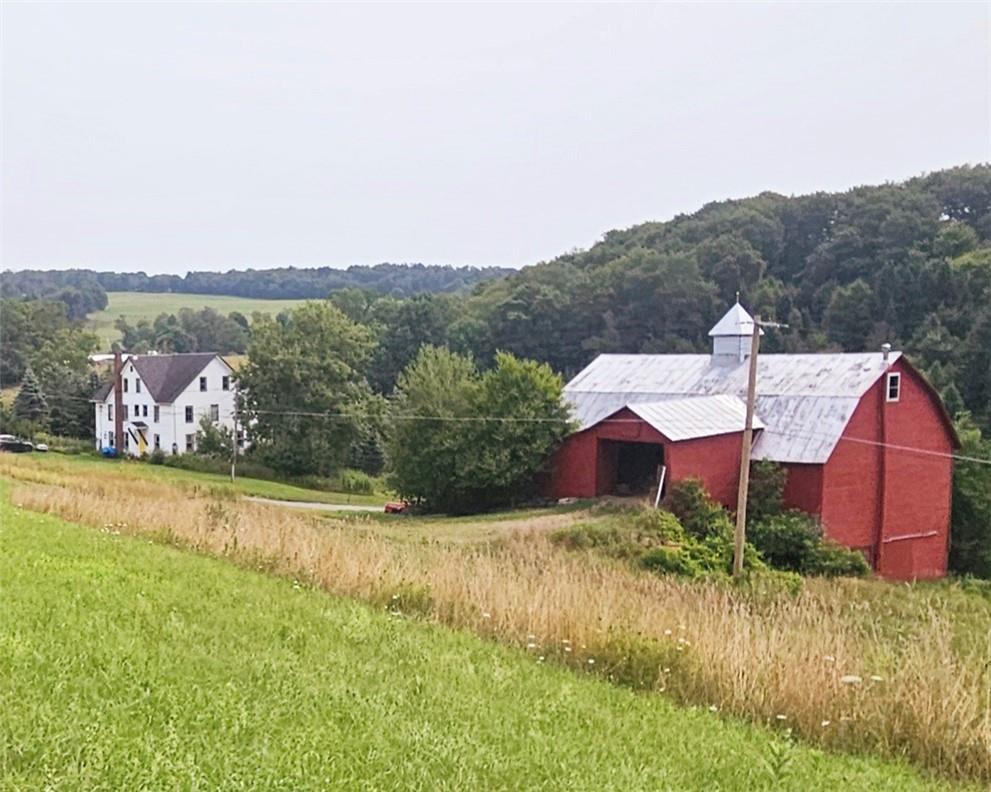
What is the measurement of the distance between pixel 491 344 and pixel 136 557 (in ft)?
189

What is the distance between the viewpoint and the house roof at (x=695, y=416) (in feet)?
81.1

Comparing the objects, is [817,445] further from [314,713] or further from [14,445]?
[14,445]

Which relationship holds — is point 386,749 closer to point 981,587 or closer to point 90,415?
point 981,587

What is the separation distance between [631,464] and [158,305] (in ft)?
264

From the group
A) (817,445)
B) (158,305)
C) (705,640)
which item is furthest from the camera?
(158,305)

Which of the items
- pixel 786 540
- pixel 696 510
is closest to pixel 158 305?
pixel 696 510

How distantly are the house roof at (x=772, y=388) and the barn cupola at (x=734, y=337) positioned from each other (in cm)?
33

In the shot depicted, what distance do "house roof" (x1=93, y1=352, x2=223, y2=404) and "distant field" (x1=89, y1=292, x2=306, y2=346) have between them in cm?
3496

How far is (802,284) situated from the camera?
200ft

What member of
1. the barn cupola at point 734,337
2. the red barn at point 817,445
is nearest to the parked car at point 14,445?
the red barn at point 817,445

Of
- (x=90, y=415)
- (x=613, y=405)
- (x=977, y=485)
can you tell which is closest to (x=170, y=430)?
(x=90, y=415)

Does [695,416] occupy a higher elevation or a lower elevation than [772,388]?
lower

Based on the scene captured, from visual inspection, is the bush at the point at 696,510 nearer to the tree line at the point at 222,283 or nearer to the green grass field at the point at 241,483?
the green grass field at the point at 241,483

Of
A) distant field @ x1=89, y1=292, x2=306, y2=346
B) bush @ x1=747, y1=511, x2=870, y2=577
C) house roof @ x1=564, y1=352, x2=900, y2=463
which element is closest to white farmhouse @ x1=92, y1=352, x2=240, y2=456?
house roof @ x1=564, y1=352, x2=900, y2=463
